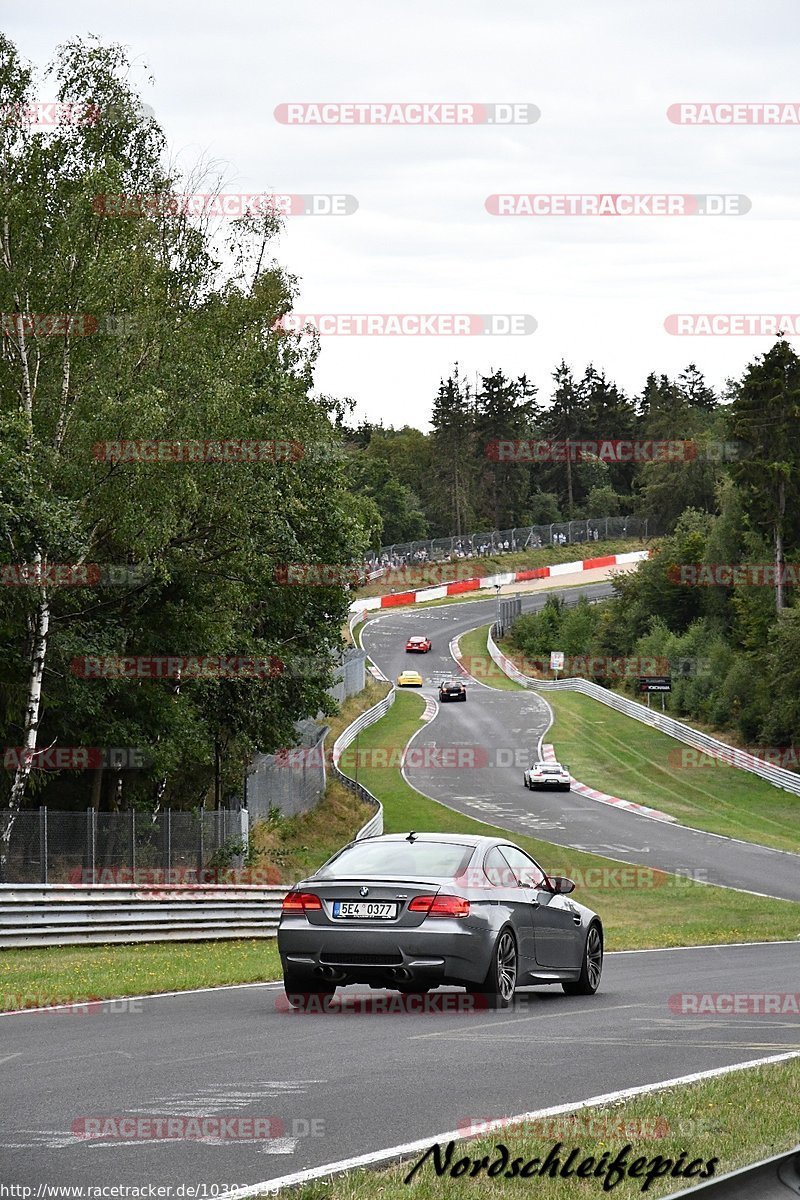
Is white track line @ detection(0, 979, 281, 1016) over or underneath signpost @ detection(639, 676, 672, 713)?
over

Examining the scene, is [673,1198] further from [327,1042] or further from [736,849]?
[736,849]

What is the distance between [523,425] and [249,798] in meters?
125

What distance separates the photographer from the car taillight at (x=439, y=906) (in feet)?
36.9

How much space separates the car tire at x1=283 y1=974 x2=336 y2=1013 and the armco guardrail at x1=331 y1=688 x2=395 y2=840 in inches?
850

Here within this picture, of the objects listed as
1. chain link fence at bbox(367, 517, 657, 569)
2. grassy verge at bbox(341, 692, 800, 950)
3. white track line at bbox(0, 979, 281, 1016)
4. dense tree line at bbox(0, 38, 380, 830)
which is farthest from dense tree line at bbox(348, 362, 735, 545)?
white track line at bbox(0, 979, 281, 1016)

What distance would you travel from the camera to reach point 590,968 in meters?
13.7

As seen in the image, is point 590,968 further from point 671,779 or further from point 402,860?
point 671,779

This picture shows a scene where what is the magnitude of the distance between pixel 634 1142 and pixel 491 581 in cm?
12316

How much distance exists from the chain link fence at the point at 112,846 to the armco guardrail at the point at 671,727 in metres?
33.9

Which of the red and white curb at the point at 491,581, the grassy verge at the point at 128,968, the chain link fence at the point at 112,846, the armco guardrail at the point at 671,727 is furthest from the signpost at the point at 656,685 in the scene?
the chain link fence at the point at 112,846

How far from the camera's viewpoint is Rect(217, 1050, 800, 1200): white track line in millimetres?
5559

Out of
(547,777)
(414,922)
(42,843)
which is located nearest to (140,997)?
(414,922)

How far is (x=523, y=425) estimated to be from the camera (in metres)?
162

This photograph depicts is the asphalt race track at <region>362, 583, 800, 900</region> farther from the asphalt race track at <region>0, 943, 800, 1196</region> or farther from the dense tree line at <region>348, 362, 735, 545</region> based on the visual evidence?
the dense tree line at <region>348, 362, 735, 545</region>
